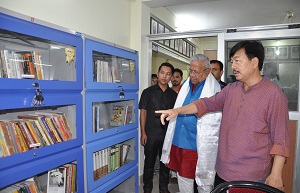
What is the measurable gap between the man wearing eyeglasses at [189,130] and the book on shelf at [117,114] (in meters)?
0.63

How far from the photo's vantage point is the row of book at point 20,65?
1.25 metres

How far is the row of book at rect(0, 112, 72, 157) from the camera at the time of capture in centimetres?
124

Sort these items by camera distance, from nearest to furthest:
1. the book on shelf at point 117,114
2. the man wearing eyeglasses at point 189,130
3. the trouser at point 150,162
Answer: the man wearing eyeglasses at point 189,130, the book on shelf at point 117,114, the trouser at point 150,162

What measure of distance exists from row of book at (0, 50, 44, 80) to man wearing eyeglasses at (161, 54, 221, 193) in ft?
3.97

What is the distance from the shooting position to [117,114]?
2.40 metres

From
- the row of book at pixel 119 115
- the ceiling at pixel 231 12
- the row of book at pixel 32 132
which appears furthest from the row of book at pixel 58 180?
the ceiling at pixel 231 12

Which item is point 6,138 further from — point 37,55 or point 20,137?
point 37,55

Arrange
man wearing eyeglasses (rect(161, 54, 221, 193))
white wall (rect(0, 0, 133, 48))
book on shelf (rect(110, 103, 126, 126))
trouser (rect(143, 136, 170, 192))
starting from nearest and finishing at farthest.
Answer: white wall (rect(0, 0, 133, 48))
man wearing eyeglasses (rect(161, 54, 221, 193))
book on shelf (rect(110, 103, 126, 126))
trouser (rect(143, 136, 170, 192))

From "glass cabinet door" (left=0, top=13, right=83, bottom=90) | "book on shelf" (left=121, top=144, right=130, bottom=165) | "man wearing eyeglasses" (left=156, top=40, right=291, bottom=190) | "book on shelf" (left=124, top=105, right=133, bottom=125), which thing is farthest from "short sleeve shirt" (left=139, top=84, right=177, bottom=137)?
"man wearing eyeglasses" (left=156, top=40, right=291, bottom=190)

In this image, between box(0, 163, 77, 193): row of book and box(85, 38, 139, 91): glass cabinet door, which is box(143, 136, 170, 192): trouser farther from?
box(0, 163, 77, 193): row of book

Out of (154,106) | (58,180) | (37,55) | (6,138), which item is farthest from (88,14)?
(58,180)

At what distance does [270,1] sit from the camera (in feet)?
12.7

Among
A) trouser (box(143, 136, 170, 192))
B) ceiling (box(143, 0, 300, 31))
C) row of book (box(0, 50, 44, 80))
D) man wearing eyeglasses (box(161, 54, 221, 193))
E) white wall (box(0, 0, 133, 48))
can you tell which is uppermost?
ceiling (box(143, 0, 300, 31))

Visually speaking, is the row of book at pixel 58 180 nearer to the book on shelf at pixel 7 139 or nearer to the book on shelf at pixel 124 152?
the book on shelf at pixel 7 139
